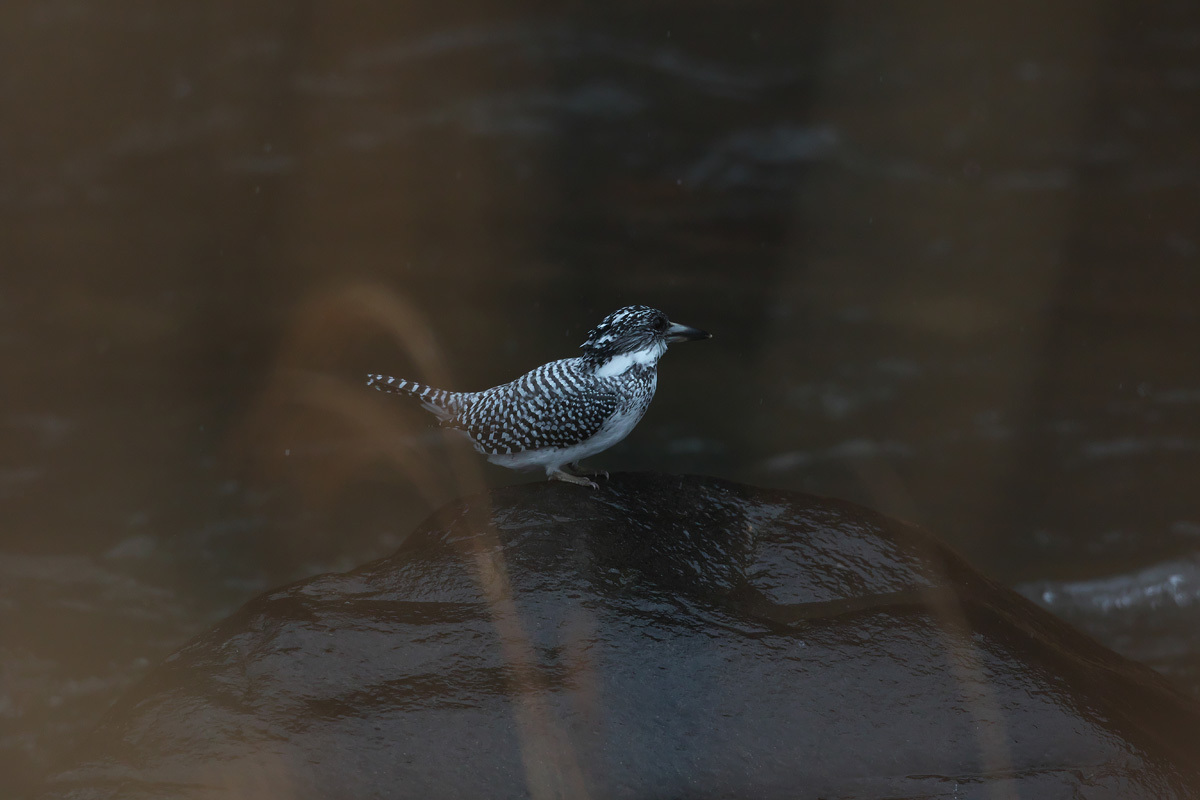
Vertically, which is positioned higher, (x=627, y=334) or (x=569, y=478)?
(x=627, y=334)

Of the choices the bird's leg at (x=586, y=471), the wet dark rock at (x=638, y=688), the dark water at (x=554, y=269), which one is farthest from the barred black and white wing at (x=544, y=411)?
the dark water at (x=554, y=269)

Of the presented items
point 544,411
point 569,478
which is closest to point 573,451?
point 569,478

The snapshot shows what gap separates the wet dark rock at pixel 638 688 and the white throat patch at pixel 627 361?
786mm

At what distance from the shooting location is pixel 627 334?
4.39 meters

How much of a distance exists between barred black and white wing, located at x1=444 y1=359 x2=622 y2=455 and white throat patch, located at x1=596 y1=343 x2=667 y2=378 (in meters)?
0.09

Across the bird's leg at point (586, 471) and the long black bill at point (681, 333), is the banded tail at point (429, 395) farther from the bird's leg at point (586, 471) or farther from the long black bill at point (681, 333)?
the long black bill at point (681, 333)

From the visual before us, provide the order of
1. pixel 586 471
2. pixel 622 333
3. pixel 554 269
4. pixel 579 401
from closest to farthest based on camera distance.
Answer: pixel 579 401 < pixel 622 333 < pixel 586 471 < pixel 554 269

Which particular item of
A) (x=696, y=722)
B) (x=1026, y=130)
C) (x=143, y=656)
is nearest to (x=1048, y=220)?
(x=1026, y=130)

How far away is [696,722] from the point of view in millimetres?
3266

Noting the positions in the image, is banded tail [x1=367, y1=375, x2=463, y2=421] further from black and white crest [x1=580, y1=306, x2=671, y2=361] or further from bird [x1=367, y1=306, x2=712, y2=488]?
black and white crest [x1=580, y1=306, x2=671, y2=361]

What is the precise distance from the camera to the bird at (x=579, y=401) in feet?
14.0

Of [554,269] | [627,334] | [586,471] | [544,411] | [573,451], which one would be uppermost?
[554,269]

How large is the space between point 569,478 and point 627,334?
32.6 inches

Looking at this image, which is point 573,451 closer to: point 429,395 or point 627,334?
point 627,334
